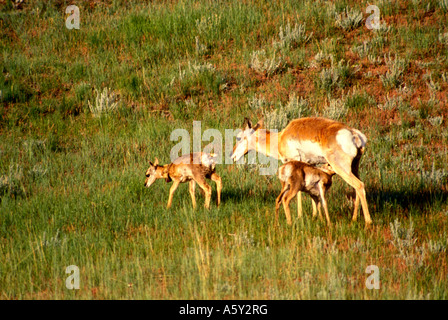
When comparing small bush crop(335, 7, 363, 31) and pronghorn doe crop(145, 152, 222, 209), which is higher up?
small bush crop(335, 7, 363, 31)

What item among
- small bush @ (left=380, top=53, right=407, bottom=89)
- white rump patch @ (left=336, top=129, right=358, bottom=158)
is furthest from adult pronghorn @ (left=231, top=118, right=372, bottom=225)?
small bush @ (left=380, top=53, right=407, bottom=89)

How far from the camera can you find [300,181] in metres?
9.36

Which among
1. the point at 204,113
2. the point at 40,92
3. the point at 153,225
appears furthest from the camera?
the point at 40,92

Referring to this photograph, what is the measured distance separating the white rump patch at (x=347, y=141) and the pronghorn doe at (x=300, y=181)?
0.63 meters

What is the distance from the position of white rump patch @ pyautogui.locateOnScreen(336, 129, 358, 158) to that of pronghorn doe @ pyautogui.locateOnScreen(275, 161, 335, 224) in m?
0.63

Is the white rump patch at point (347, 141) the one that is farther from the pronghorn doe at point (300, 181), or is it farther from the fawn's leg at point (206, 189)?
the fawn's leg at point (206, 189)

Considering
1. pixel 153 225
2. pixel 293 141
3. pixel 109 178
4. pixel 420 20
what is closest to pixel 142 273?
pixel 153 225

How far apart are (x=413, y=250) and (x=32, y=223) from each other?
5961 mm

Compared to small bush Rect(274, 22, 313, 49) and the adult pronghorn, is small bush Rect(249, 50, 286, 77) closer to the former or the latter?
small bush Rect(274, 22, 313, 49)

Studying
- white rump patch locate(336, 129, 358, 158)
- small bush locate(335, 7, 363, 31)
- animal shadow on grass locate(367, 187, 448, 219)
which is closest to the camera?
white rump patch locate(336, 129, 358, 158)

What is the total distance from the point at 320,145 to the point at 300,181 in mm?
668

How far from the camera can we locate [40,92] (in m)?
16.6

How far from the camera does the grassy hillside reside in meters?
7.71

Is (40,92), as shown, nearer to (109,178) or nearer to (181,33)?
(181,33)
